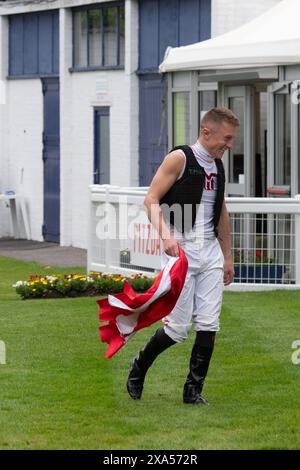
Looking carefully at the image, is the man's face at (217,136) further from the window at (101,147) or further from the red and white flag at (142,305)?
the window at (101,147)

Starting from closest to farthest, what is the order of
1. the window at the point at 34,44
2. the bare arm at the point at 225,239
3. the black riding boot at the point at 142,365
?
the black riding boot at the point at 142,365 → the bare arm at the point at 225,239 → the window at the point at 34,44

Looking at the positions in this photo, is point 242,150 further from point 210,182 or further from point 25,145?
point 210,182

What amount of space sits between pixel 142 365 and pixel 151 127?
47.3ft

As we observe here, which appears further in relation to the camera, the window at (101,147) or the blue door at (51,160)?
the blue door at (51,160)

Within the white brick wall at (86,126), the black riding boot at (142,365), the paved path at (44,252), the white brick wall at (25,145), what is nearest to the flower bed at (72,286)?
the paved path at (44,252)

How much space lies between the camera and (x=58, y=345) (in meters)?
12.3

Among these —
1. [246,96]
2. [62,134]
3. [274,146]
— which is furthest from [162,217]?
[62,134]

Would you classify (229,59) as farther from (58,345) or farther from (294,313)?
(58,345)

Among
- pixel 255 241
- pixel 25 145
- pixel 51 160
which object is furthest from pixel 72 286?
pixel 25 145

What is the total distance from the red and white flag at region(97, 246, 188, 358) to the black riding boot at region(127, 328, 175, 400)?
16 cm

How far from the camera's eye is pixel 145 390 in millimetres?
10047

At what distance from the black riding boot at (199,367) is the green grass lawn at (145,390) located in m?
0.09

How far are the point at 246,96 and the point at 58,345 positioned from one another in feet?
28.7

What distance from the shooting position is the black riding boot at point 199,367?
948cm
